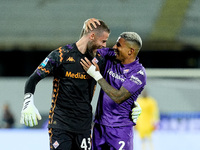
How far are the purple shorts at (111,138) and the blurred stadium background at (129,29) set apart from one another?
19.0ft

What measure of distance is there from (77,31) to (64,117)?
8332 mm

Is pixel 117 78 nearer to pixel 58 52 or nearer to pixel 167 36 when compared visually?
pixel 58 52

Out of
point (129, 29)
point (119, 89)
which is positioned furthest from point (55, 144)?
point (129, 29)

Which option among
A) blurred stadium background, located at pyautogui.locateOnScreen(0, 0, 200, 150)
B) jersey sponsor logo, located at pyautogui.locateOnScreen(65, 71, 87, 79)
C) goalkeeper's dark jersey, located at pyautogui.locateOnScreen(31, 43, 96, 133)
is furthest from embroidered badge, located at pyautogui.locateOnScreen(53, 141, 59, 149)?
blurred stadium background, located at pyautogui.locateOnScreen(0, 0, 200, 150)

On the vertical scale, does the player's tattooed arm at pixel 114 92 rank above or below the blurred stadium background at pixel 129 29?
below

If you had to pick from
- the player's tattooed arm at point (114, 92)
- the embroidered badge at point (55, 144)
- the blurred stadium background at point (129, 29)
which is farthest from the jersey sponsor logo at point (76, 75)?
the blurred stadium background at point (129, 29)

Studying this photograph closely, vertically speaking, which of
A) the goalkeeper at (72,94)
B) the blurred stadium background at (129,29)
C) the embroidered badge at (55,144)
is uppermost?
the blurred stadium background at (129,29)

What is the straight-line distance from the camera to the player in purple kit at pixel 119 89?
3641 millimetres

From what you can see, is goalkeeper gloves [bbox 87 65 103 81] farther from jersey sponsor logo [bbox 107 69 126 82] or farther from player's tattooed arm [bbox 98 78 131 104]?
jersey sponsor logo [bbox 107 69 126 82]

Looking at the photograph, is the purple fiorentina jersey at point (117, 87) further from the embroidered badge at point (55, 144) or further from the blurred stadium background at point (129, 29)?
the blurred stadium background at point (129, 29)

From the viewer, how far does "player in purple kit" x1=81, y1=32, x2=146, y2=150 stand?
11.9ft

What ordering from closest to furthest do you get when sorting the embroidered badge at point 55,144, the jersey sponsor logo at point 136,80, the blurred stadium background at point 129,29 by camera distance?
the embroidered badge at point 55,144
the jersey sponsor logo at point 136,80
the blurred stadium background at point 129,29

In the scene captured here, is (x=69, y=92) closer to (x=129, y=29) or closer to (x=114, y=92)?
(x=114, y=92)

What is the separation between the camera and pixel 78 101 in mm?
3514
